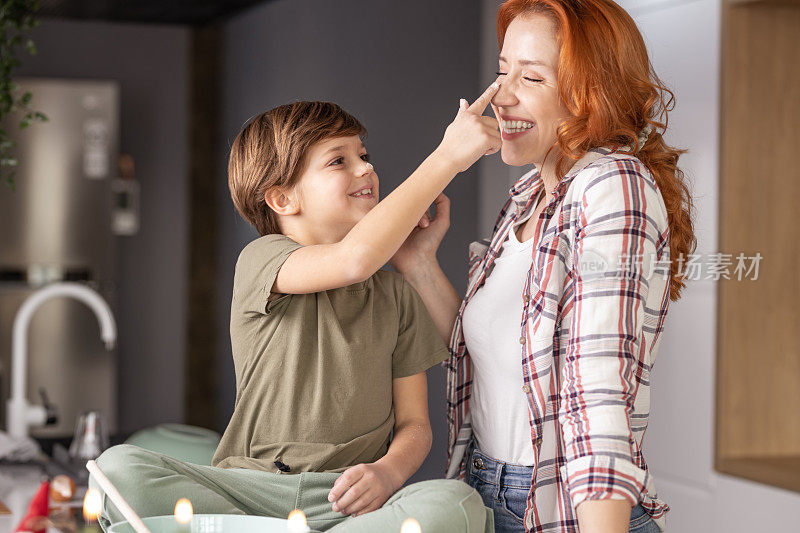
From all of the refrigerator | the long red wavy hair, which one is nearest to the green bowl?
the long red wavy hair

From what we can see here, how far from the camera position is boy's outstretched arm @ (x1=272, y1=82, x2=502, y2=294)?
1.12m

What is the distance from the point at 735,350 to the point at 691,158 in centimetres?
54

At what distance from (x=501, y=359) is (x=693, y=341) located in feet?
5.04

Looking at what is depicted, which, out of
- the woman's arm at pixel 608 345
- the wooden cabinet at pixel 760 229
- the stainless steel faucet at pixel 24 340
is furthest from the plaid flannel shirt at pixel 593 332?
the wooden cabinet at pixel 760 229

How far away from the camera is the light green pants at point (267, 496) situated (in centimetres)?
100

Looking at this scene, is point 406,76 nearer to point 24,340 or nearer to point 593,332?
point 24,340

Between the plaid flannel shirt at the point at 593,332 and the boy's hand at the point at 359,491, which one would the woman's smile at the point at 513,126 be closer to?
the plaid flannel shirt at the point at 593,332

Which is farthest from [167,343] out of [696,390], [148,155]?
[696,390]

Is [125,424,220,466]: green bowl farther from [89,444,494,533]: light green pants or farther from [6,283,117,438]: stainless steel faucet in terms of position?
[89,444,494,533]: light green pants

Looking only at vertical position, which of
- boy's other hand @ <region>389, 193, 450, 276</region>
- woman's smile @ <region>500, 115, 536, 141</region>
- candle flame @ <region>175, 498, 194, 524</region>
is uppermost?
woman's smile @ <region>500, 115, 536, 141</region>

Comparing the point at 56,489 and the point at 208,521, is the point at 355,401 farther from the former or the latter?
the point at 56,489

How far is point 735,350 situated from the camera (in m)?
2.58

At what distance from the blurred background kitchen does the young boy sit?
0.30 m

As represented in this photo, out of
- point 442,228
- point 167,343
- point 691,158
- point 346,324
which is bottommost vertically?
point 167,343
